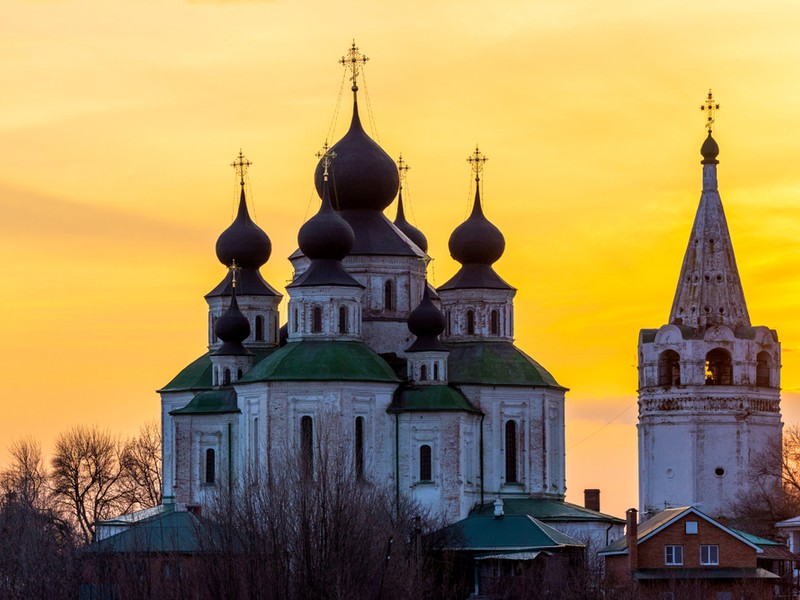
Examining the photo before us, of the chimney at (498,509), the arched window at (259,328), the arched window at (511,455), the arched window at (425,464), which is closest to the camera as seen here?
the chimney at (498,509)

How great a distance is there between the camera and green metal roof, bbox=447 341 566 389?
65625mm

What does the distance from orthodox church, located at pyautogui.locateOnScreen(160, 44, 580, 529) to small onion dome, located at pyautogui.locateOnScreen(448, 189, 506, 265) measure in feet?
0.12

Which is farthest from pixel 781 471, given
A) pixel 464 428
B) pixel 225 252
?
pixel 225 252

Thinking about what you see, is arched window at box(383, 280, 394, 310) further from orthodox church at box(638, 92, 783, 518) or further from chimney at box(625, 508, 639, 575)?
chimney at box(625, 508, 639, 575)

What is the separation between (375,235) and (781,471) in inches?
525

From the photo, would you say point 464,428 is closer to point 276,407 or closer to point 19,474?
point 276,407

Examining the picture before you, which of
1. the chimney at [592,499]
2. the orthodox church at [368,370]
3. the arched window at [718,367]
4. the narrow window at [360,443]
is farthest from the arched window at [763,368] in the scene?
the narrow window at [360,443]

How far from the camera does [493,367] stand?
65875 mm

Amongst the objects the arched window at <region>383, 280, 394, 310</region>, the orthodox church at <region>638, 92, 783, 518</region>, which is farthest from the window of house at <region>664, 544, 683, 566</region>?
the orthodox church at <region>638, 92, 783, 518</region>

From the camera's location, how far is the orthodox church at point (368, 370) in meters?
62.8

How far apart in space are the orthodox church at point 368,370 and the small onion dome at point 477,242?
0.12 ft

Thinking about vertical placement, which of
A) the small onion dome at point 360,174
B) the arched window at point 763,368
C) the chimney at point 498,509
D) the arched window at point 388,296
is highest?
the small onion dome at point 360,174

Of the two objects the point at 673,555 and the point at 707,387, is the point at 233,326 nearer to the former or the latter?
the point at 707,387

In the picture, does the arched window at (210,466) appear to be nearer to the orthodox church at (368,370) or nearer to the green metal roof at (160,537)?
the orthodox church at (368,370)
